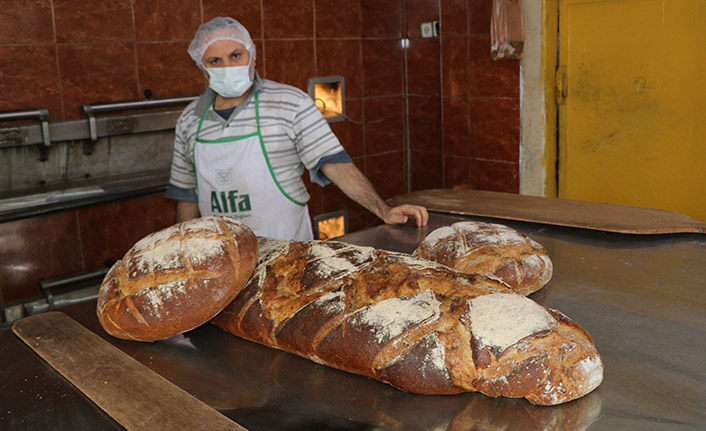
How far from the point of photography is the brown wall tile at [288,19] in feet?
14.4

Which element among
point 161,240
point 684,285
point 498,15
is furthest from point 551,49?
point 161,240

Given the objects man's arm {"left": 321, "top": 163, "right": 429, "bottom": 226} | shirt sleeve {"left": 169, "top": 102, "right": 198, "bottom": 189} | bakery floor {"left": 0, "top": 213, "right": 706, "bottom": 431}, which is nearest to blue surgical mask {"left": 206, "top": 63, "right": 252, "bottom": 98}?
shirt sleeve {"left": 169, "top": 102, "right": 198, "bottom": 189}

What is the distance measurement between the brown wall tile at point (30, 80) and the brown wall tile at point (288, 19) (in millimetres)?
1463

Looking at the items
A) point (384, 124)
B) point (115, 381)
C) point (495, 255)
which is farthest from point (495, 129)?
point (115, 381)

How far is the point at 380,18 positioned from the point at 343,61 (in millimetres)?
487

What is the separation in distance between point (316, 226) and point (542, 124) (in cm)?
181

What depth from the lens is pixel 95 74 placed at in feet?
11.9

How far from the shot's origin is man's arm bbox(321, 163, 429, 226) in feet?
8.12

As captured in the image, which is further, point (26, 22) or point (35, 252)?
point (35, 252)

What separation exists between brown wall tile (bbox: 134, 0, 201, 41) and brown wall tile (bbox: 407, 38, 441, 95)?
1.80 m

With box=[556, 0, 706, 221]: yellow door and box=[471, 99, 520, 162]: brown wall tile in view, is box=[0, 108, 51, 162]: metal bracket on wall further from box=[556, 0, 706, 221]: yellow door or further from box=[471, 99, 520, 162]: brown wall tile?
box=[556, 0, 706, 221]: yellow door

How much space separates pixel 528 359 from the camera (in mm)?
1195

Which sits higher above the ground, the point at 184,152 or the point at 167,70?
the point at 167,70

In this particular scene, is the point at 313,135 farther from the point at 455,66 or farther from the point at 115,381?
the point at 455,66
